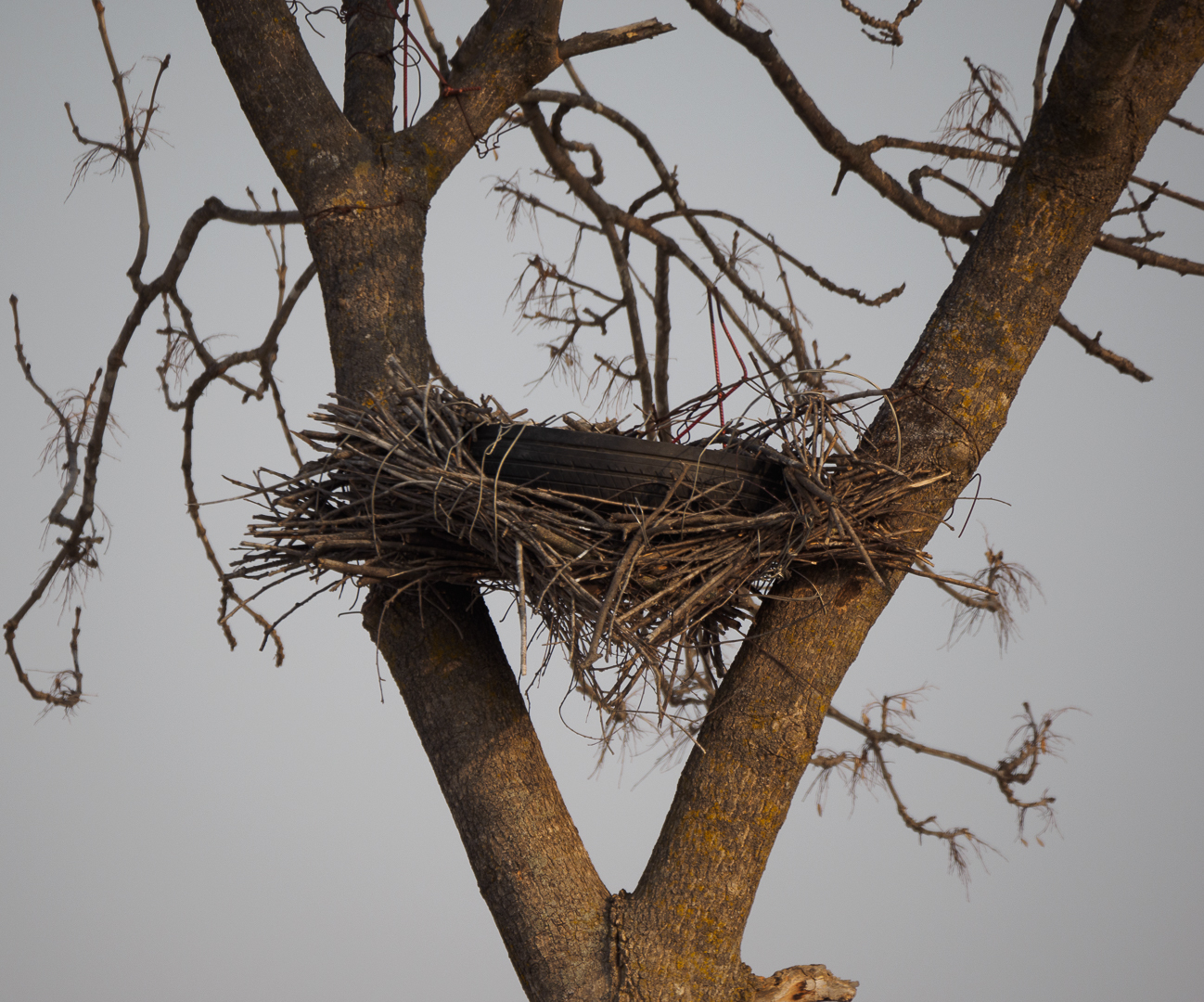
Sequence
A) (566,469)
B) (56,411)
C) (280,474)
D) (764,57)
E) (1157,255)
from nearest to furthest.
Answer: (566,469), (280,474), (1157,255), (764,57), (56,411)

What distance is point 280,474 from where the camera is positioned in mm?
1290

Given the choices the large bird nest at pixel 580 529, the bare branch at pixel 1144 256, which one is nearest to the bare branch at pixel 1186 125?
the bare branch at pixel 1144 256

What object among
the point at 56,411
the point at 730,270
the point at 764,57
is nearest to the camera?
the point at 764,57

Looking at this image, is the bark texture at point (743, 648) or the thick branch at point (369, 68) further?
the thick branch at point (369, 68)

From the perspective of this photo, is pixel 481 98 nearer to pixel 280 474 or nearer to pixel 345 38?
pixel 345 38

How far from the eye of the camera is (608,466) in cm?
116

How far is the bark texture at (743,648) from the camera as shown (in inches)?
50.5

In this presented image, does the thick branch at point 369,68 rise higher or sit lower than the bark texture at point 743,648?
higher

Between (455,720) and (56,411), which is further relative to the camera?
(56,411)

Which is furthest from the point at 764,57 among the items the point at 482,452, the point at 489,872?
the point at 489,872

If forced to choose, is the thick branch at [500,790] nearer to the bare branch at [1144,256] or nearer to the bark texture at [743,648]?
the bark texture at [743,648]

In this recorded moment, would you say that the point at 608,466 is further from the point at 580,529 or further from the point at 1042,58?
the point at 1042,58

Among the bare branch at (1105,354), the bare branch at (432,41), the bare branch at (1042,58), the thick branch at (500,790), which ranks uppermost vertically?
the bare branch at (432,41)

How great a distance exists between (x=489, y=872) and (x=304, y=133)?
1120 mm
